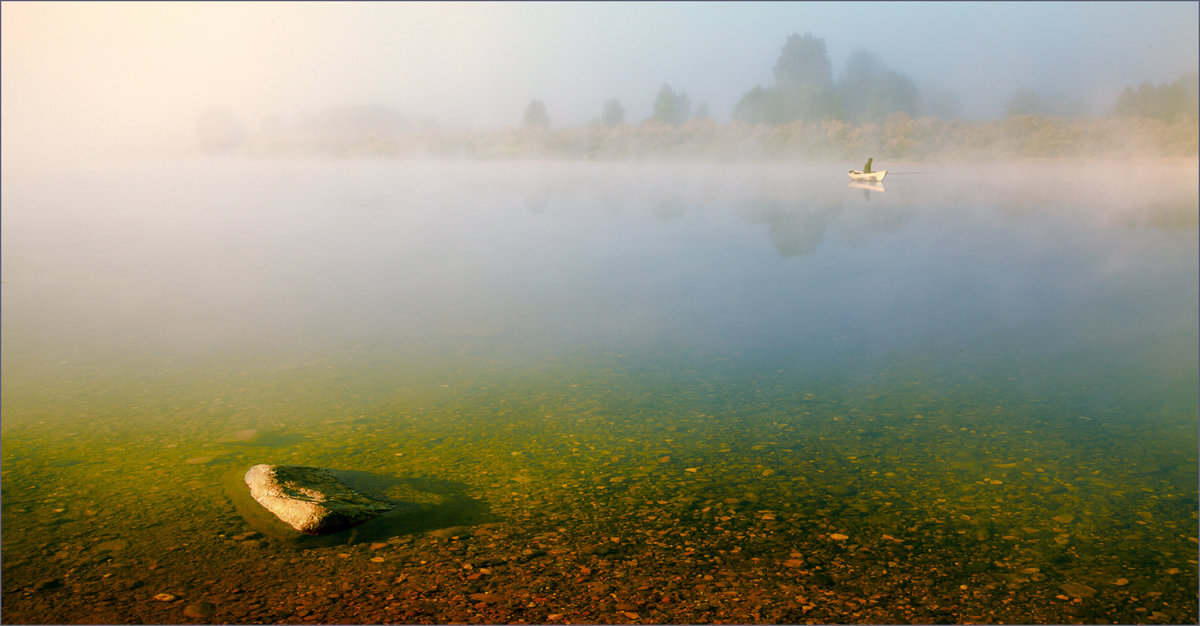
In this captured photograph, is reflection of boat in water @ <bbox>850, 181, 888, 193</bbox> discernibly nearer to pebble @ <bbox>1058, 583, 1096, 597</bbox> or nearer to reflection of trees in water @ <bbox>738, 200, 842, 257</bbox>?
reflection of trees in water @ <bbox>738, 200, 842, 257</bbox>

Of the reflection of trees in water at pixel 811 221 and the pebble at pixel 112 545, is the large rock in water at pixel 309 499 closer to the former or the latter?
the pebble at pixel 112 545

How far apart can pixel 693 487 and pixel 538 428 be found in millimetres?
2055

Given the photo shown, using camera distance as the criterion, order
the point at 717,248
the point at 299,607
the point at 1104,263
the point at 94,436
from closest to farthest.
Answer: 1. the point at 299,607
2. the point at 94,436
3. the point at 1104,263
4. the point at 717,248

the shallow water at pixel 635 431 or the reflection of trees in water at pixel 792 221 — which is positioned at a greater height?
the reflection of trees in water at pixel 792 221

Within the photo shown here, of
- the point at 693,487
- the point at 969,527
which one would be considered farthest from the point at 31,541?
the point at 969,527

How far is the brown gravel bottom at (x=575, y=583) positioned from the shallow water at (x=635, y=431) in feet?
0.08

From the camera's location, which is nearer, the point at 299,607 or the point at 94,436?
the point at 299,607

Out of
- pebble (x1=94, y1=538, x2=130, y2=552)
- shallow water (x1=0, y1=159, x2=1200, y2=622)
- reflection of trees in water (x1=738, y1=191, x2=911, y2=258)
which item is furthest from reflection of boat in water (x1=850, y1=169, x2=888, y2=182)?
pebble (x1=94, y1=538, x2=130, y2=552)

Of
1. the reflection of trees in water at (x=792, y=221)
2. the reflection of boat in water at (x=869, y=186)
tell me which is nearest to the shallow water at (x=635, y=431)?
the reflection of trees in water at (x=792, y=221)

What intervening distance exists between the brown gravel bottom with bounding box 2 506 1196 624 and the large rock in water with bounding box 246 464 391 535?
23 cm

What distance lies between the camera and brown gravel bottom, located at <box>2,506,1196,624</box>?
4840mm

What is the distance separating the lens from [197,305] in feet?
50.6

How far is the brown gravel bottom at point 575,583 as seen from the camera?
15.9ft

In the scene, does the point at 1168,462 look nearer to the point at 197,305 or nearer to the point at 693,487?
the point at 693,487
